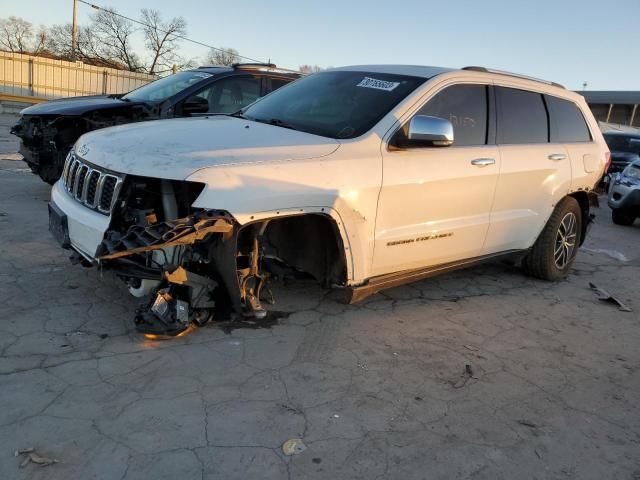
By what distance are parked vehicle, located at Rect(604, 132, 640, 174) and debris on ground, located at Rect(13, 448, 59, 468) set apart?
15069mm

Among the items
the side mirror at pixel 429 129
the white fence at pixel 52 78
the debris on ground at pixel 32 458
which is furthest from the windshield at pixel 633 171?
the white fence at pixel 52 78

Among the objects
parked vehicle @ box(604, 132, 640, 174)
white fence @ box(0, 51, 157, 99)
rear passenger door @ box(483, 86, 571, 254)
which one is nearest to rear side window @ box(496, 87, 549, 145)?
rear passenger door @ box(483, 86, 571, 254)

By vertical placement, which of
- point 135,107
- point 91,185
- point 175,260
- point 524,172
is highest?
point 135,107

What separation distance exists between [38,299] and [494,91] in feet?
12.8

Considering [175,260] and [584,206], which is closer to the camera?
[175,260]

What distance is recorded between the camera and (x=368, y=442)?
8.77ft

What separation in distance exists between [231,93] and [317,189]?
4.38m

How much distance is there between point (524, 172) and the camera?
15.8 ft

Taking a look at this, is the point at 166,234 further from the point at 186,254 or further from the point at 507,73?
the point at 507,73

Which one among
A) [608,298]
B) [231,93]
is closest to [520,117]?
[608,298]

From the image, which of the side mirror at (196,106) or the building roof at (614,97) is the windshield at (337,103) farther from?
the building roof at (614,97)

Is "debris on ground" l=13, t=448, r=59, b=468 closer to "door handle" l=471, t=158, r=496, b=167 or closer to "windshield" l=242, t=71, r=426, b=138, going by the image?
"windshield" l=242, t=71, r=426, b=138

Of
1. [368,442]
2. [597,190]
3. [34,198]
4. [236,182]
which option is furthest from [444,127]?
[34,198]

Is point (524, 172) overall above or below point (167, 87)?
below
